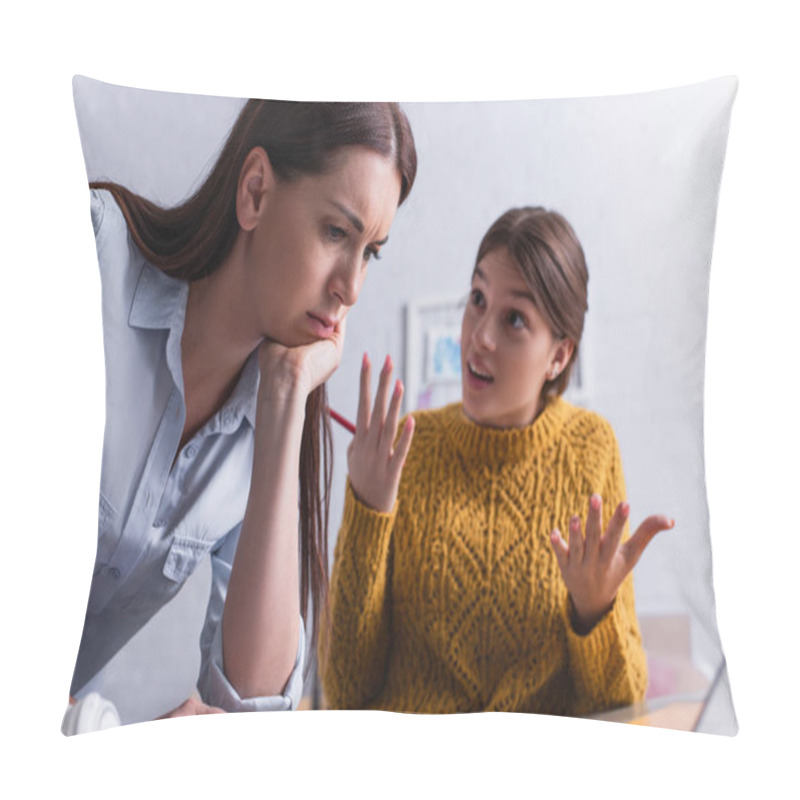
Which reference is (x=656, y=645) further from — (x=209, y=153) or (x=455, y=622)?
(x=209, y=153)

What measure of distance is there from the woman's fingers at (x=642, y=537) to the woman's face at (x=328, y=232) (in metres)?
0.58

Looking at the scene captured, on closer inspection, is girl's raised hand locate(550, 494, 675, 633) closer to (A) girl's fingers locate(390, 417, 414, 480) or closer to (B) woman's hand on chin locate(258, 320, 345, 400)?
(A) girl's fingers locate(390, 417, 414, 480)

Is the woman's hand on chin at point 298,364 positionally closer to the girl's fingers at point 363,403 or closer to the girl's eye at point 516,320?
the girl's fingers at point 363,403

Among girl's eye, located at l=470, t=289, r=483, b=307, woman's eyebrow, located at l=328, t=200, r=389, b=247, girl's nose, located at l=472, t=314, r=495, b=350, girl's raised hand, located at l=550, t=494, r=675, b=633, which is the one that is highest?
woman's eyebrow, located at l=328, t=200, r=389, b=247

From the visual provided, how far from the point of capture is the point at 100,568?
1981 mm

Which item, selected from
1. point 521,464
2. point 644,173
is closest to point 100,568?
point 521,464

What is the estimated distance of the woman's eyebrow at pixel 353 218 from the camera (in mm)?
1917

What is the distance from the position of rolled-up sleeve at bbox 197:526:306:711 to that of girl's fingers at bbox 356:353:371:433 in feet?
0.84

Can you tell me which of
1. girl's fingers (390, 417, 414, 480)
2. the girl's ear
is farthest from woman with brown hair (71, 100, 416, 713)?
the girl's ear

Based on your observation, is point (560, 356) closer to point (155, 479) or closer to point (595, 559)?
point (595, 559)

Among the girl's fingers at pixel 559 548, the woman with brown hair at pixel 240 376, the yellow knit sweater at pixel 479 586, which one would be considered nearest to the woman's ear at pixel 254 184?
the woman with brown hair at pixel 240 376

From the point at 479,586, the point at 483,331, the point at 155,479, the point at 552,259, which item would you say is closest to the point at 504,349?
the point at 483,331

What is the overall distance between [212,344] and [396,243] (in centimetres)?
35

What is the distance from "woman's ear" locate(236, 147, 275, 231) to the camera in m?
1.95
